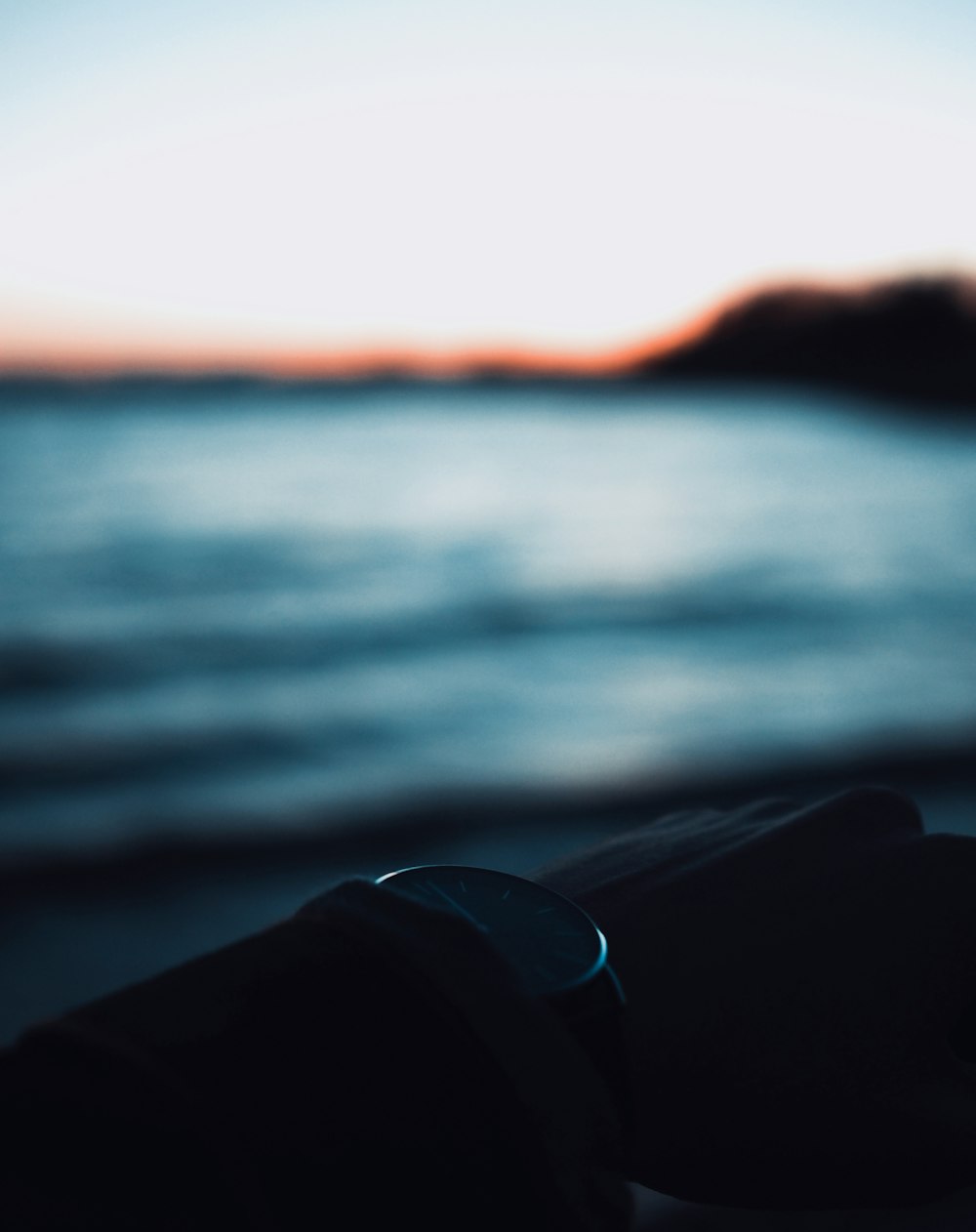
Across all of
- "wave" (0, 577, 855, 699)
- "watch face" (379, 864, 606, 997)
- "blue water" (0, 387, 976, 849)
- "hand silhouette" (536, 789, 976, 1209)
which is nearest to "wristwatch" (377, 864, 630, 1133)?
"watch face" (379, 864, 606, 997)

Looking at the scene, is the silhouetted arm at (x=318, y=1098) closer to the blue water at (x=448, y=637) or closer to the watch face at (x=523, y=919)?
the watch face at (x=523, y=919)

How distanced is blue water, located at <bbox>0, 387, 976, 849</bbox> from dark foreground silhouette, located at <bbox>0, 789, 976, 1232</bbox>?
3263 millimetres

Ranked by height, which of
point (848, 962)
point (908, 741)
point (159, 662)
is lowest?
point (908, 741)

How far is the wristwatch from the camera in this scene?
2.12 feet

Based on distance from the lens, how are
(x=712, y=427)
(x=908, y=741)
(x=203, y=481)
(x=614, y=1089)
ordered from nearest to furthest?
(x=614, y=1089) → (x=908, y=741) → (x=203, y=481) → (x=712, y=427)

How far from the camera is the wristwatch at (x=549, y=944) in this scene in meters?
0.65

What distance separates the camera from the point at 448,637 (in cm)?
778

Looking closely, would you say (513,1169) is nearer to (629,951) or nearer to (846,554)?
(629,951)

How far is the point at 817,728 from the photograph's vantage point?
512cm

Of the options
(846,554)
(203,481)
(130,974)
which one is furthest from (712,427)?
(130,974)

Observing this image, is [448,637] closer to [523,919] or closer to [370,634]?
[370,634]

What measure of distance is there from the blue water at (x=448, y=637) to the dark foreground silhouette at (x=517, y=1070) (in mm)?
3263

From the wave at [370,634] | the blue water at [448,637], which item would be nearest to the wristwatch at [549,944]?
the blue water at [448,637]

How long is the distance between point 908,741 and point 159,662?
4669 mm
